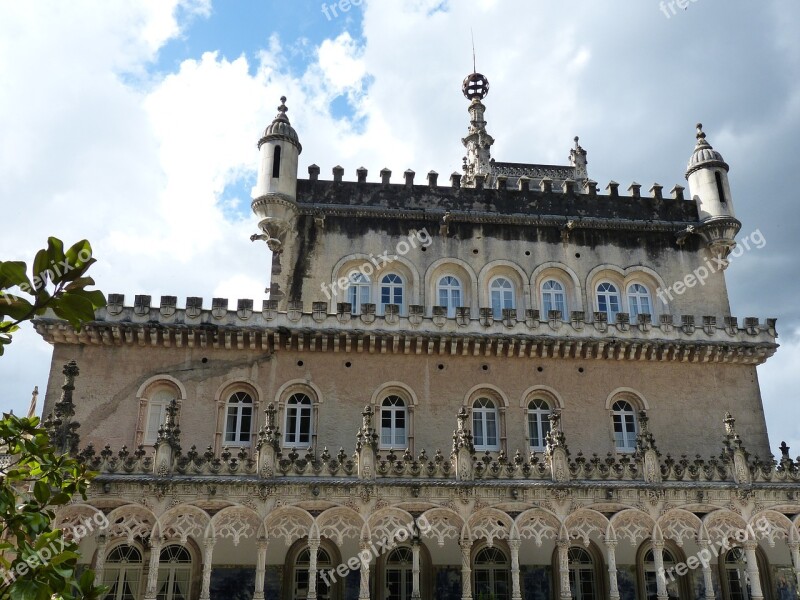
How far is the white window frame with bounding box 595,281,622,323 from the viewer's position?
106 ft

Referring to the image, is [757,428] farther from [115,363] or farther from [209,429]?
[115,363]

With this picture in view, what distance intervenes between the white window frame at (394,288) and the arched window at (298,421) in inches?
218

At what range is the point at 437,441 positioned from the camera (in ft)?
90.9

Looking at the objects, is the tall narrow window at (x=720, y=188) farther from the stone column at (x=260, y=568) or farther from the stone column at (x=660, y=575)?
the stone column at (x=260, y=568)

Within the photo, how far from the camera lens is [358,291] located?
3144 cm

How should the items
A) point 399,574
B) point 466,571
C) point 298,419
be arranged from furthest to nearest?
point 298,419 → point 399,574 → point 466,571

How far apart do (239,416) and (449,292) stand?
1019 centimetres

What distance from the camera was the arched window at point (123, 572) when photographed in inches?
931

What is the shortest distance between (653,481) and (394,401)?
9.77 meters

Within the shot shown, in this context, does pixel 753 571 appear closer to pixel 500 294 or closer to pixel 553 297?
pixel 553 297

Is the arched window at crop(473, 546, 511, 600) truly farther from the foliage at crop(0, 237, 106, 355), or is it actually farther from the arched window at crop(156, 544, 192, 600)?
the foliage at crop(0, 237, 106, 355)

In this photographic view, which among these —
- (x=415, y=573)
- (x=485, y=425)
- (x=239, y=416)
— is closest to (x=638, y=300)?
(x=485, y=425)

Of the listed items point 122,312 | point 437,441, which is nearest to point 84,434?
point 122,312

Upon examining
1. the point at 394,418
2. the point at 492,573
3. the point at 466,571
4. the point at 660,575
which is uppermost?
the point at 394,418
